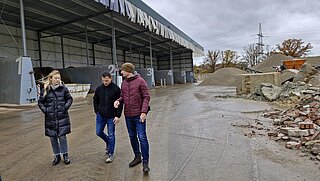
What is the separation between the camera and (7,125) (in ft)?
27.9

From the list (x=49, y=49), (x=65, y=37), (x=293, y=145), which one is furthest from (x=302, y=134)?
(x=65, y=37)

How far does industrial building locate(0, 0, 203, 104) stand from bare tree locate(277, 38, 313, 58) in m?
35.6

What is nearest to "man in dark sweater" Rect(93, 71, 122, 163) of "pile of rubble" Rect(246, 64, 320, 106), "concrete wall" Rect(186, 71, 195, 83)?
"pile of rubble" Rect(246, 64, 320, 106)

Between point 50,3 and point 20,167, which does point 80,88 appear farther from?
point 20,167

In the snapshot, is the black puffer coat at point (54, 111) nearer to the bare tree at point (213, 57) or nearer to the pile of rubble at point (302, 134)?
the pile of rubble at point (302, 134)

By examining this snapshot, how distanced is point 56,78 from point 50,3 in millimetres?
15882

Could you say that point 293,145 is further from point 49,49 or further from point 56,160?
point 49,49

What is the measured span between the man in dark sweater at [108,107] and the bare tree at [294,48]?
6511cm

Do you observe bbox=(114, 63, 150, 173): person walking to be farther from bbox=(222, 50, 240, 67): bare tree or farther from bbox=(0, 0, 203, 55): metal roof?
bbox=(222, 50, 240, 67): bare tree

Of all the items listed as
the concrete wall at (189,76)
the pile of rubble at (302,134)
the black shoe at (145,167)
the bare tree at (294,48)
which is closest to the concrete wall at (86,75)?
the pile of rubble at (302,134)

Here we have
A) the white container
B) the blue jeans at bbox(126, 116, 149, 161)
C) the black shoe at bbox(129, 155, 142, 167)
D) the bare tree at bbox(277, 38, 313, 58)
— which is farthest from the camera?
the bare tree at bbox(277, 38, 313, 58)

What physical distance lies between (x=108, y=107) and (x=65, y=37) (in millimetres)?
27051

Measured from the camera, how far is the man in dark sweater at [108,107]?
4.42 metres

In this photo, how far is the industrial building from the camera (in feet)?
46.6
